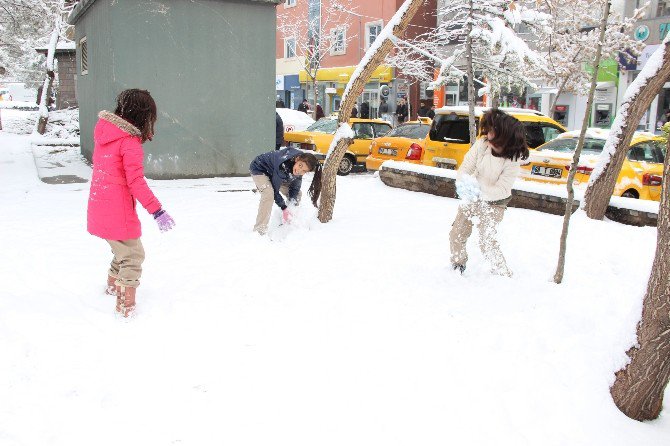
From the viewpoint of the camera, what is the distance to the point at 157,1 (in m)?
10.5

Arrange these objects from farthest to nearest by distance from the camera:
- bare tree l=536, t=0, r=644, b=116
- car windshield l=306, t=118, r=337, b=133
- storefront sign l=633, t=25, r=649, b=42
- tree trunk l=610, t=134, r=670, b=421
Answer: storefront sign l=633, t=25, r=649, b=42 < bare tree l=536, t=0, r=644, b=116 < car windshield l=306, t=118, r=337, b=133 < tree trunk l=610, t=134, r=670, b=421

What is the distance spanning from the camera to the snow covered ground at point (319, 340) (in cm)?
331

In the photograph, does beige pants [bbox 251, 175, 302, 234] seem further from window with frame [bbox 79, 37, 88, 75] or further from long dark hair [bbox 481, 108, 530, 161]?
window with frame [bbox 79, 37, 88, 75]

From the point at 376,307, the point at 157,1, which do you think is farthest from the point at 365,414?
the point at 157,1

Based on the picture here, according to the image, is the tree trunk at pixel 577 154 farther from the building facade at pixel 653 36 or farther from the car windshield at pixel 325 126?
the building facade at pixel 653 36

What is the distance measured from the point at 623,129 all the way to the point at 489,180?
2.78 metres

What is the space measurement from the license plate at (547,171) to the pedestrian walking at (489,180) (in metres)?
3.87

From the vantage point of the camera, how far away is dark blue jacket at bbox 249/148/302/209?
6.45 m

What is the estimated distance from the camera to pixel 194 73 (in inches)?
432

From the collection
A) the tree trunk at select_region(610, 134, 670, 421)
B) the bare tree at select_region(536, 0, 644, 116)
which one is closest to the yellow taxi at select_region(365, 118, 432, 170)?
the bare tree at select_region(536, 0, 644, 116)

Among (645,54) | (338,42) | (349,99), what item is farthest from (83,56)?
(338,42)

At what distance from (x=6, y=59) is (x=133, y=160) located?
1847 inches

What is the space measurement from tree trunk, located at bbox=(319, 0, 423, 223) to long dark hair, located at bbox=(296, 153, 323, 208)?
167 mm

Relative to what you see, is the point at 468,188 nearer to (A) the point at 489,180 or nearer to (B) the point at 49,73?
(A) the point at 489,180
